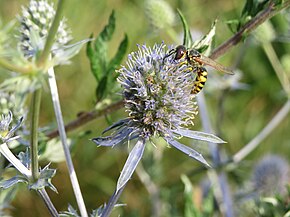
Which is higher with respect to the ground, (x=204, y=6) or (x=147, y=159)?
(x=204, y=6)

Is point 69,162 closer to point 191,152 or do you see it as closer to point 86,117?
point 191,152

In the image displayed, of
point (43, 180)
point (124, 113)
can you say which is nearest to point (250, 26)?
point (43, 180)

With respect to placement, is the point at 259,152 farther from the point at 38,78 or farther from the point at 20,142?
the point at 38,78

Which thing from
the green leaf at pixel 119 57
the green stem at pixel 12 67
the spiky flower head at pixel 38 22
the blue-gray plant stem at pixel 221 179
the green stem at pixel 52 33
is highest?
the spiky flower head at pixel 38 22

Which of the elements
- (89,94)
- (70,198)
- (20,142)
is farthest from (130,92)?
(89,94)

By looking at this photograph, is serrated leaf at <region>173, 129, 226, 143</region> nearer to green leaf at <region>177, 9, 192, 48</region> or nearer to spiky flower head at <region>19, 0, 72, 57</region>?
green leaf at <region>177, 9, 192, 48</region>

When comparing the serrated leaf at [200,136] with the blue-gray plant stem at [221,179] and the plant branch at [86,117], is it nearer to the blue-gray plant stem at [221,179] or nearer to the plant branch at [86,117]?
the plant branch at [86,117]

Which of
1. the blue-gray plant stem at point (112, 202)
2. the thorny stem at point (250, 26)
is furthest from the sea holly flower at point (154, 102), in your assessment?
the thorny stem at point (250, 26)
